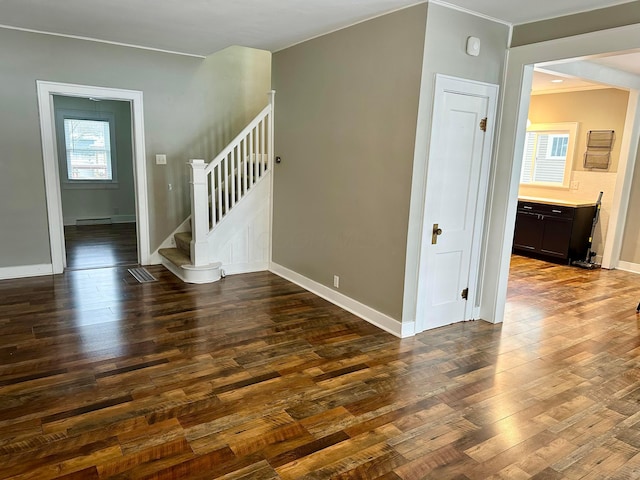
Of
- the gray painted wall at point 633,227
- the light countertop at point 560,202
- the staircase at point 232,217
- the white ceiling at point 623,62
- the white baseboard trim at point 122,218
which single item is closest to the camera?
the white ceiling at point 623,62

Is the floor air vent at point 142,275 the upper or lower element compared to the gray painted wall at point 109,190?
lower

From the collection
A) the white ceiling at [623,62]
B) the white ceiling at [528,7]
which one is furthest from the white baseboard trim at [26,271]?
the white ceiling at [623,62]

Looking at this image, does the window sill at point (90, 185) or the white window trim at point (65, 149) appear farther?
the window sill at point (90, 185)

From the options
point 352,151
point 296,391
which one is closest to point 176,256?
point 352,151

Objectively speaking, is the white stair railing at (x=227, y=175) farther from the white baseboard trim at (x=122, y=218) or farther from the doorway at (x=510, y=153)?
the white baseboard trim at (x=122, y=218)

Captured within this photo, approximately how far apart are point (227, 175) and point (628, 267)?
19.2ft

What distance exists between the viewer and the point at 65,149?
26.7ft

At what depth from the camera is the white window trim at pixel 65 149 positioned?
8000 mm

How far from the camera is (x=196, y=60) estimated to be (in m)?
5.65

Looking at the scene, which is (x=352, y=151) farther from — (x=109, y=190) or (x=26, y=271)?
(x=109, y=190)

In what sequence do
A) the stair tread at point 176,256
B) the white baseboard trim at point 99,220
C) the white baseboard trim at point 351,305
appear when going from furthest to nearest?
1. the white baseboard trim at point 99,220
2. the stair tread at point 176,256
3. the white baseboard trim at point 351,305

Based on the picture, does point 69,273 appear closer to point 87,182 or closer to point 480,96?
point 87,182

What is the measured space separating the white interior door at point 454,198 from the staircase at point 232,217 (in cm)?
249

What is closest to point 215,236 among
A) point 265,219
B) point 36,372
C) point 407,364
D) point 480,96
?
point 265,219
